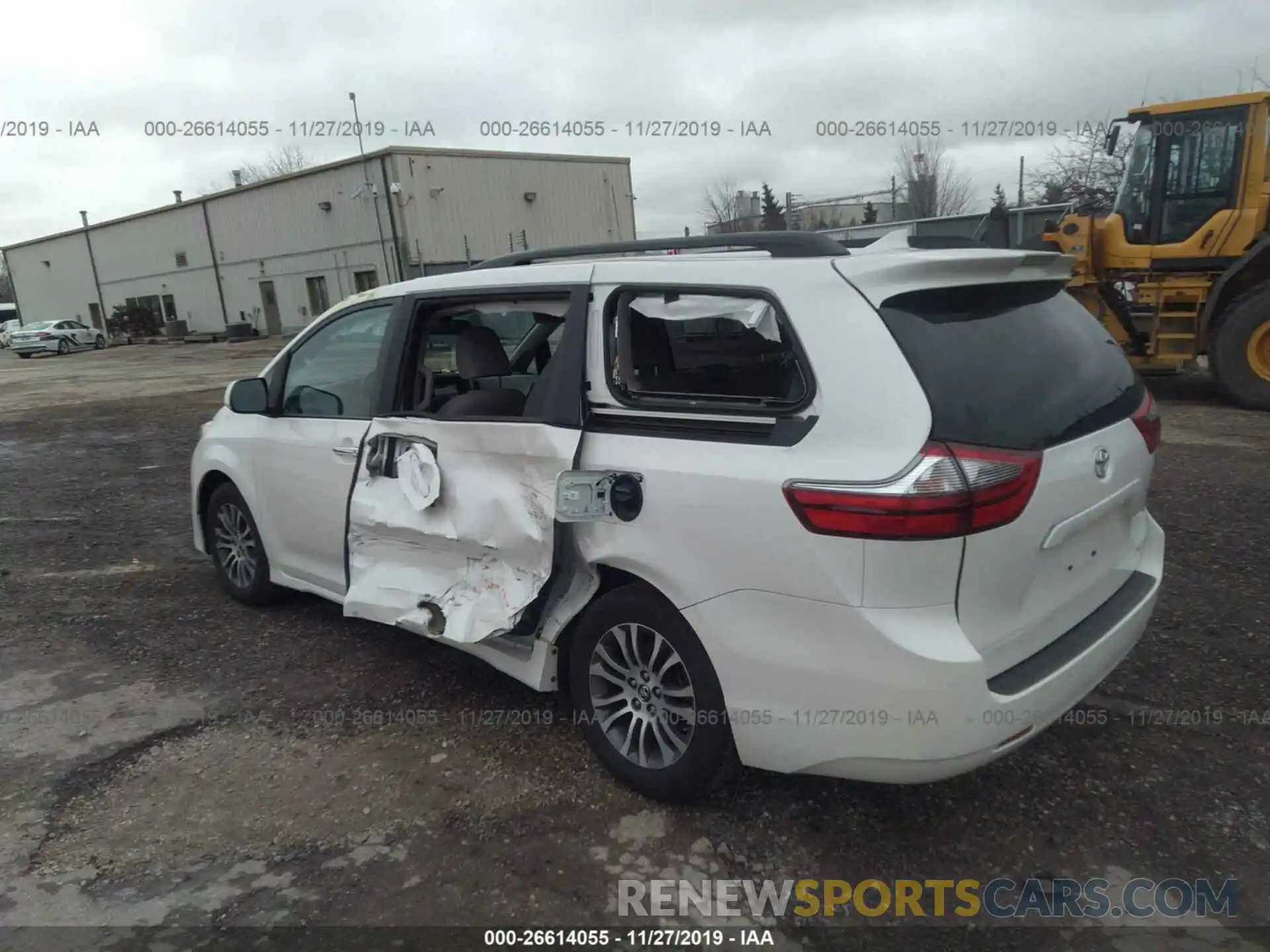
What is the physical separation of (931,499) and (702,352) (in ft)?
3.30

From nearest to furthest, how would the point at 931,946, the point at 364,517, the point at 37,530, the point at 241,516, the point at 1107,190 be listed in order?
the point at 931,946, the point at 364,517, the point at 241,516, the point at 37,530, the point at 1107,190

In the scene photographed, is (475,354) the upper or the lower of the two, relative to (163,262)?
lower

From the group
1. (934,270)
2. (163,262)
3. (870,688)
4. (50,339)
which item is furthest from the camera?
(163,262)

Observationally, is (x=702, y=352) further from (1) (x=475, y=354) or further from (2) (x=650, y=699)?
(1) (x=475, y=354)

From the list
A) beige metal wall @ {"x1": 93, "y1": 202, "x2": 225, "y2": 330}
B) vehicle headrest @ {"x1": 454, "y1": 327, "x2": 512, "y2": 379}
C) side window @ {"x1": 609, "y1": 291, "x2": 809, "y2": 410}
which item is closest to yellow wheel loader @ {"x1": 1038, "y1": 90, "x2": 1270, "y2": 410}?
vehicle headrest @ {"x1": 454, "y1": 327, "x2": 512, "y2": 379}

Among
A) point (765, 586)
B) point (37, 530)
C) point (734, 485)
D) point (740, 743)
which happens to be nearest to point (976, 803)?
point (740, 743)

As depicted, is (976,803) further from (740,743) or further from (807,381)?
(807,381)

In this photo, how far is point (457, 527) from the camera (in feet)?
11.1

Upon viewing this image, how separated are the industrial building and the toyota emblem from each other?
21.4 m

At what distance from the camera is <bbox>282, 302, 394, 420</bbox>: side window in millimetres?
3955

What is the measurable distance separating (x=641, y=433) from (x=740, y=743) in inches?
39.0

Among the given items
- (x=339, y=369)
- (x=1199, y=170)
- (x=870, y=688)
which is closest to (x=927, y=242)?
(x=870, y=688)

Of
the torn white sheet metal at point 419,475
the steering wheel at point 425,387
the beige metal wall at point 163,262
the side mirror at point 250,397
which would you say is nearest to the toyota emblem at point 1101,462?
the torn white sheet metal at point 419,475

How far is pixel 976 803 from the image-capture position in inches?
117
